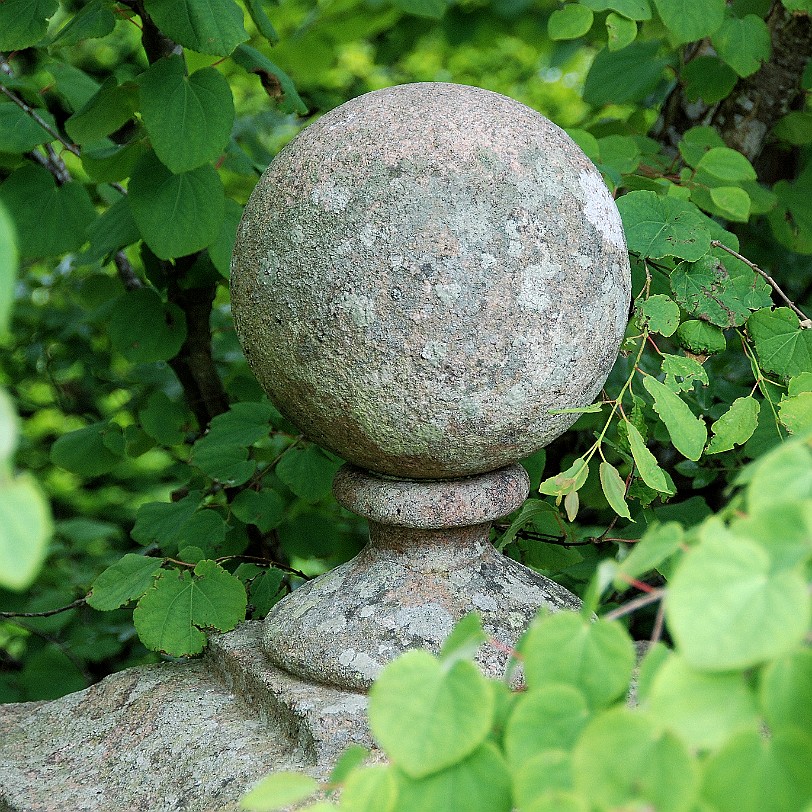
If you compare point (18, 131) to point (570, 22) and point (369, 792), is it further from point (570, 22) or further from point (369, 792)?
point (369, 792)

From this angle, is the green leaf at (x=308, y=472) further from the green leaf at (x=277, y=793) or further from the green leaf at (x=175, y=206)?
the green leaf at (x=277, y=793)

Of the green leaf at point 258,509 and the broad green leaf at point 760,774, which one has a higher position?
the broad green leaf at point 760,774

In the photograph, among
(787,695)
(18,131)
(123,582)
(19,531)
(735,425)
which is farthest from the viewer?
(18,131)

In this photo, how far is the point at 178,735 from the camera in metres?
1.96

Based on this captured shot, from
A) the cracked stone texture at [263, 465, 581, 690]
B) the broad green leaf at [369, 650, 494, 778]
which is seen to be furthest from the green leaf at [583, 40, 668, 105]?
the broad green leaf at [369, 650, 494, 778]

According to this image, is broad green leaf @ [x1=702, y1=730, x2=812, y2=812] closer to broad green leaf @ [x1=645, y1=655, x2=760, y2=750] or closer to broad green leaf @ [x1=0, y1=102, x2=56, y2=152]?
broad green leaf @ [x1=645, y1=655, x2=760, y2=750]

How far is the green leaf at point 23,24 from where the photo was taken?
2.16 m

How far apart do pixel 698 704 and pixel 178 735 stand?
56.9 inches

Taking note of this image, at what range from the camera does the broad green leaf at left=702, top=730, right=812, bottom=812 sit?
2.40 ft

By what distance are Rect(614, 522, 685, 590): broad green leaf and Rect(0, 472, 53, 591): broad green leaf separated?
495mm

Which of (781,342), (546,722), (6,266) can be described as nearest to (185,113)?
(781,342)

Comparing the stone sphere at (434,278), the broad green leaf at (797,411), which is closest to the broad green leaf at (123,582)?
the stone sphere at (434,278)

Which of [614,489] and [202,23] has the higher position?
[202,23]

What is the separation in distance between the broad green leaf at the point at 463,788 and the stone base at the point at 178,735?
87 centimetres
